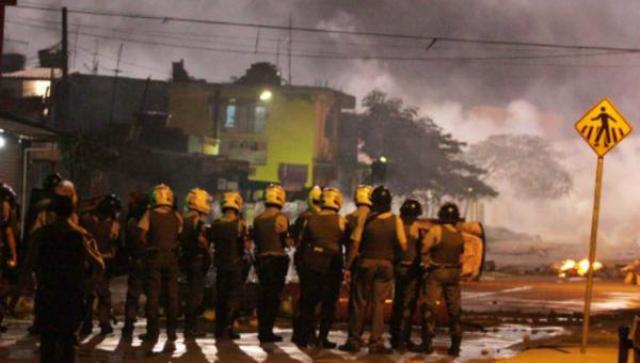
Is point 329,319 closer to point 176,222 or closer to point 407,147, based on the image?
point 176,222

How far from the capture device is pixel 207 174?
172ft

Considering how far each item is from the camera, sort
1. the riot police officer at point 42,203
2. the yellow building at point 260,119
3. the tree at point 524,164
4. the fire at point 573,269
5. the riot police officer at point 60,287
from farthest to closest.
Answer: the tree at point 524,164 → the yellow building at point 260,119 → the fire at point 573,269 → the riot police officer at point 42,203 → the riot police officer at point 60,287

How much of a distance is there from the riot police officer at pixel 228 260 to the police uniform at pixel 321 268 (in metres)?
1.01

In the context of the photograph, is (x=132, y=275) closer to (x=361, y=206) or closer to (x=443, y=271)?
(x=361, y=206)

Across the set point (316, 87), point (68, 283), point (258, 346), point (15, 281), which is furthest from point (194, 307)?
point (316, 87)

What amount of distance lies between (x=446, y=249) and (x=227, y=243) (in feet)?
9.62

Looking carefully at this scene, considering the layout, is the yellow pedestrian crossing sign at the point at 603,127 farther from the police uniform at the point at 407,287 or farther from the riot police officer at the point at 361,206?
the riot police officer at the point at 361,206

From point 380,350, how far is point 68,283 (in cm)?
608

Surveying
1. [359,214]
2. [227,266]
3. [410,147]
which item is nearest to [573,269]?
[410,147]

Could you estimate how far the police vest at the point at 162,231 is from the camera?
15828mm

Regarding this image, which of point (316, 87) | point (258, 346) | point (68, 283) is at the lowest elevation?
point (258, 346)

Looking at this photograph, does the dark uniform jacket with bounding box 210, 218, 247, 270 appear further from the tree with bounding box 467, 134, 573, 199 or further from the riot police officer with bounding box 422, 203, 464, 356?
the tree with bounding box 467, 134, 573, 199

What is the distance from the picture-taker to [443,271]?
628 inches

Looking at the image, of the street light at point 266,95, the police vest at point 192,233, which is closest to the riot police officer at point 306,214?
the police vest at point 192,233
